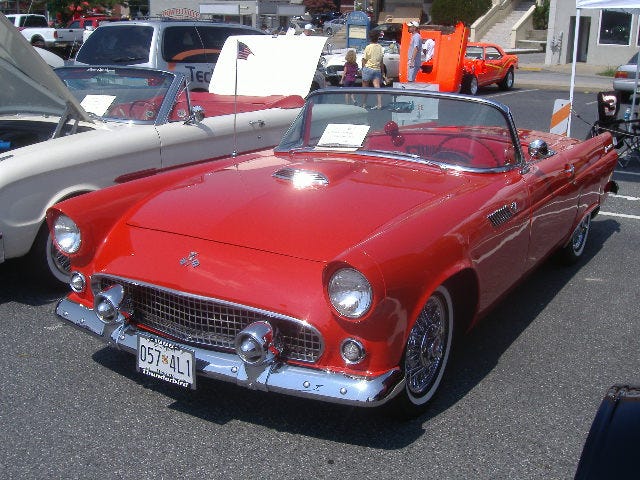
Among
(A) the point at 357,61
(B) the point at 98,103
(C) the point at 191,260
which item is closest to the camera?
(C) the point at 191,260

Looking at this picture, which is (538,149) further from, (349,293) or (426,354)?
(349,293)

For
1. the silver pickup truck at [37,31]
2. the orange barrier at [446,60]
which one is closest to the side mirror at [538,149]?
the orange barrier at [446,60]

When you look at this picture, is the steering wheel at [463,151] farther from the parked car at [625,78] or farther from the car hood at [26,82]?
the parked car at [625,78]

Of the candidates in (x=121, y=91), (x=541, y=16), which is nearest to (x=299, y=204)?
(x=121, y=91)

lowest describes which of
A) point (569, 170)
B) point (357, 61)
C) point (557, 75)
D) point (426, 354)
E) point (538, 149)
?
point (557, 75)

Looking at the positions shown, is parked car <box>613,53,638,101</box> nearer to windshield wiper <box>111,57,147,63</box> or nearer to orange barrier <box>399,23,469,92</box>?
orange barrier <box>399,23,469,92</box>

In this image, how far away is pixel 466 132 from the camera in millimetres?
4430

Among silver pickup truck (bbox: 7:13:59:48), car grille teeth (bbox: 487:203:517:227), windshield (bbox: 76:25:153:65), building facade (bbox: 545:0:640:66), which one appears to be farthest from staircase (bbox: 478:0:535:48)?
car grille teeth (bbox: 487:203:517:227)

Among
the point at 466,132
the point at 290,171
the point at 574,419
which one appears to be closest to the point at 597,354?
the point at 574,419

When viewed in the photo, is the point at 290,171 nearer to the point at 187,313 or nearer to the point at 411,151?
the point at 411,151

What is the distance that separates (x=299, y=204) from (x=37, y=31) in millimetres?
26630

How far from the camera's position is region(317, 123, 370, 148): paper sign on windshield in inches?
179

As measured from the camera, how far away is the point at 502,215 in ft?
12.8

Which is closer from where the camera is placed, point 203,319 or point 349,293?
point 349,293
